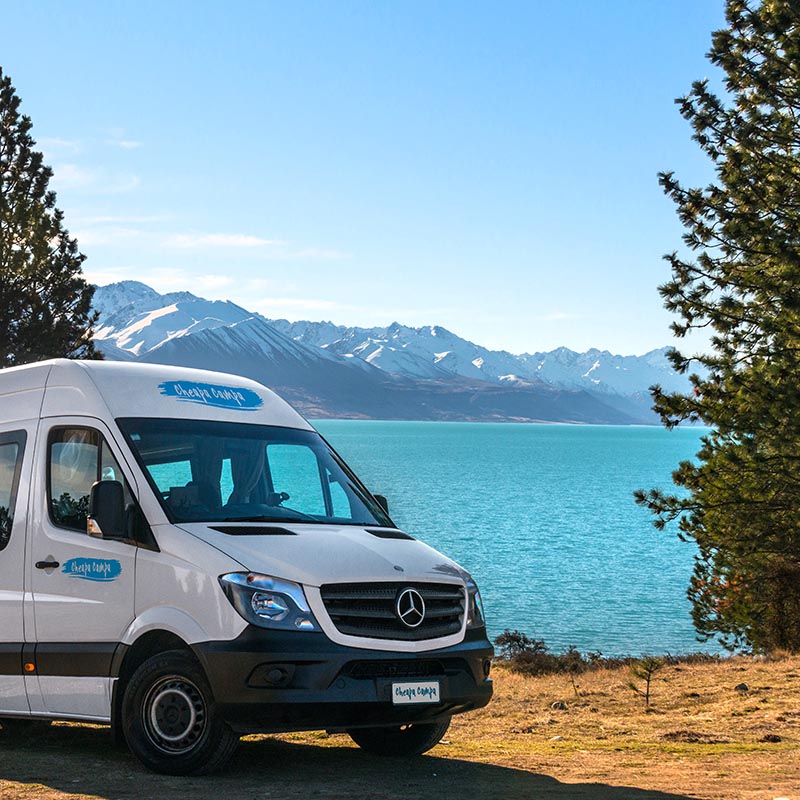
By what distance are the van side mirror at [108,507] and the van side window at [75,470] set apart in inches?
17.2

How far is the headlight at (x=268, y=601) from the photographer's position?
7891mm

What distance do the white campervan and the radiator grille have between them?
13 millimetres

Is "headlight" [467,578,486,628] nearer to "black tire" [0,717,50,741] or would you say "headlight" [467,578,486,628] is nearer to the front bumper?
the front bumper

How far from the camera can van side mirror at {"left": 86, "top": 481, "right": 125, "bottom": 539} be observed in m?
8.22

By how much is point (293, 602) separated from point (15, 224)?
25725 mm

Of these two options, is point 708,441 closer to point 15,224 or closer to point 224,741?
point 224,741

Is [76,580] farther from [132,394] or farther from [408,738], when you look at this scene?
A: [408,738]

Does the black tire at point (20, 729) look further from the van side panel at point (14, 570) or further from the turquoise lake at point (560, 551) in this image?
the turquoise lake at point (560, 551)

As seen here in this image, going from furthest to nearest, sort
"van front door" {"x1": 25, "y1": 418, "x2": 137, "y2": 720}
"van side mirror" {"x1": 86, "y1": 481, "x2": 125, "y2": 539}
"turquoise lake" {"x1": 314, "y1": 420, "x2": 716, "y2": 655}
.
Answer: "turquoise lake" {"x1": 314, "y1": 420, "x2": 716, "y2": 655}, "van front door" {"x1": 25, "y1": 418, "x2": 137, "y2": 720}, "van side mirror" {"x1": 86, "y1": 481, "x2": 125, "y2": 539}

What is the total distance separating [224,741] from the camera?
26.4ft

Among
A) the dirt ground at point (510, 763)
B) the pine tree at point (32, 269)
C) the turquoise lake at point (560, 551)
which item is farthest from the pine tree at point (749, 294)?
the pine tree at point (32, 269)

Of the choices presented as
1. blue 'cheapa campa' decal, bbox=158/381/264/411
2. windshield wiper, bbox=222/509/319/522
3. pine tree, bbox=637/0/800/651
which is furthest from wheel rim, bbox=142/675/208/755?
pine tree, bbox=637/0/800/651

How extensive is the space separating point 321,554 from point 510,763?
2.57 metres

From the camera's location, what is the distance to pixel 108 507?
8.23 metres
